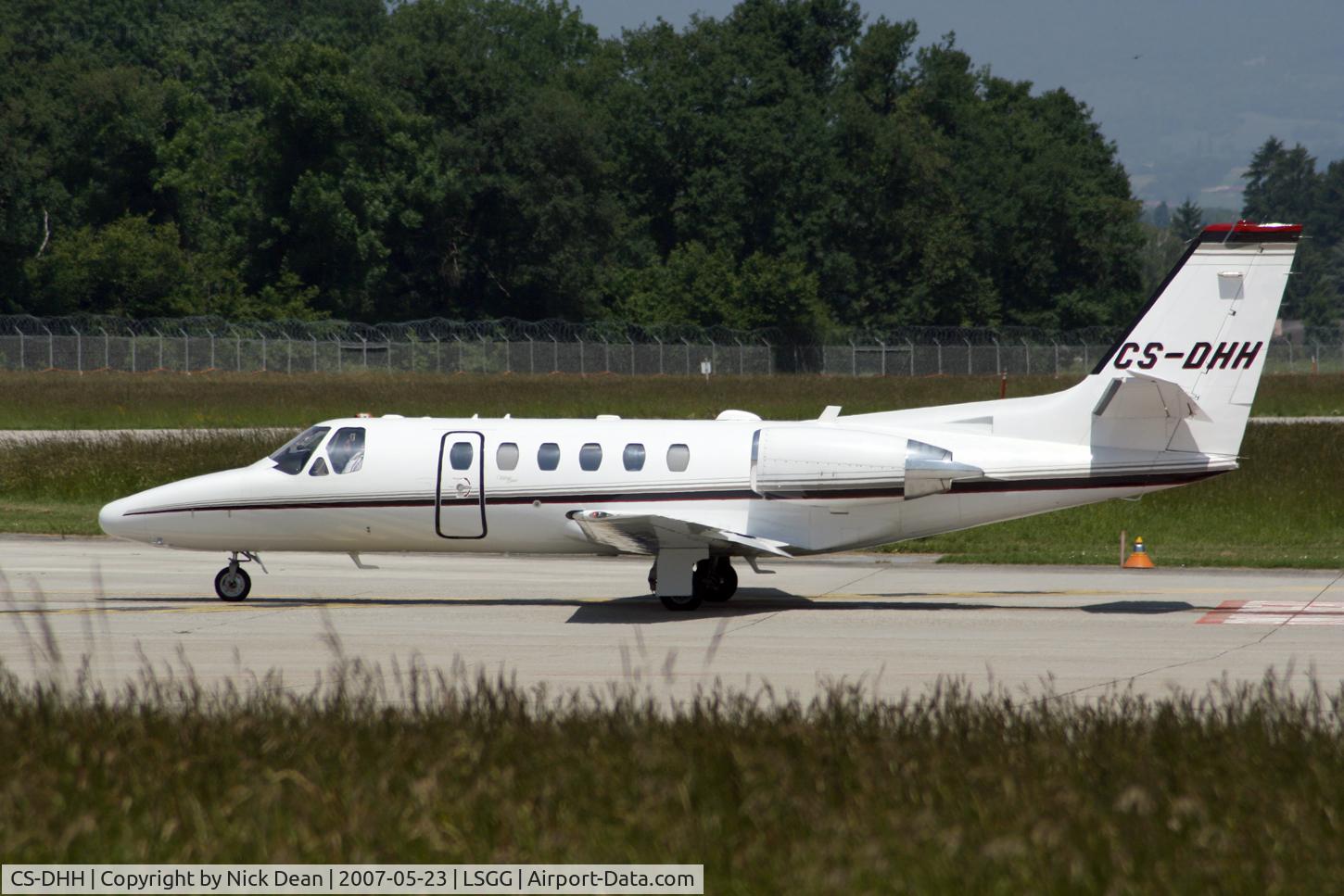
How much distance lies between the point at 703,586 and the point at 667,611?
1.91 feet

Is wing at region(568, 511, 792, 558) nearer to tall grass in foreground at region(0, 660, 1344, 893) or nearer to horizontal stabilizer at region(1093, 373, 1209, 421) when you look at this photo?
horizontal stabilizer at region(1093, 373, 1209, 421)

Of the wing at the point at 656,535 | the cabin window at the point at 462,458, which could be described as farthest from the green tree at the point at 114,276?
the wing at the point at 656,535

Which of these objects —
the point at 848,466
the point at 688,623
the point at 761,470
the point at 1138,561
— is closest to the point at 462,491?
the point at 688,623

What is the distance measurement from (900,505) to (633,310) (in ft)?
237

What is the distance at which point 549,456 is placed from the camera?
1933 cm

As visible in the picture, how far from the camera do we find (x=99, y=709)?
993 cm

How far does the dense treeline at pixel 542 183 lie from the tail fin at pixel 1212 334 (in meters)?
66.7

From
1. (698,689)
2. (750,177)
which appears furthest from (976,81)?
(698,689)

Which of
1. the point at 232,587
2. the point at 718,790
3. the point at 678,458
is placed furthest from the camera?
the point at 232,587

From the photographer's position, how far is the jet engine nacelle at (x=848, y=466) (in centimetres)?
1869

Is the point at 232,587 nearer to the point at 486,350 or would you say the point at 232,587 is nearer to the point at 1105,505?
the point at 1105,505

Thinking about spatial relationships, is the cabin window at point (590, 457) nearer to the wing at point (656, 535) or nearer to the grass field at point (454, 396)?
the wing at point (656, 535)
